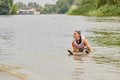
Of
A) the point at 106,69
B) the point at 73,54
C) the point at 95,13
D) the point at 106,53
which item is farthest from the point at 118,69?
the point at 95,13

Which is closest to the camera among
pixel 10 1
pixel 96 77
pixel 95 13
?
pixel 96 77

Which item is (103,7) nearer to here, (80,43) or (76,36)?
(80,43)

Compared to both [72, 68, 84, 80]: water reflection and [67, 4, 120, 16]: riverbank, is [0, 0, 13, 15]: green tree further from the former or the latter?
[72, 68, 84, 80]: water reflection

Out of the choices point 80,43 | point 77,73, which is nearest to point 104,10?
point 80,43

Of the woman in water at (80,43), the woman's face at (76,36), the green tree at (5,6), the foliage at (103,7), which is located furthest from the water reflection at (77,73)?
the green tree at (5,6)

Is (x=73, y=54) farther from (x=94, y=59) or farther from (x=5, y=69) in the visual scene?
(x=5, y=69)

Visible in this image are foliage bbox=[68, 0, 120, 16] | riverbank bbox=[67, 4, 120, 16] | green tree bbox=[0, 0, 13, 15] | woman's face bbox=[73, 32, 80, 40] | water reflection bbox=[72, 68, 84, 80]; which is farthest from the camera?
green tree bbox=[0, 0, 13, 15]

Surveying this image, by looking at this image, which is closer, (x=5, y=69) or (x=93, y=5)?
(x=5, y=69)

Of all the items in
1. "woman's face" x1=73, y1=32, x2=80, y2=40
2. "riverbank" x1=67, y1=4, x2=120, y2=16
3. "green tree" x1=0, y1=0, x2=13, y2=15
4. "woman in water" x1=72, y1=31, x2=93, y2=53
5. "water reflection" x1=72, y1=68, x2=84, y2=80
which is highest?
"woman's face" x1=73, y1=32, x2=80, y2=40

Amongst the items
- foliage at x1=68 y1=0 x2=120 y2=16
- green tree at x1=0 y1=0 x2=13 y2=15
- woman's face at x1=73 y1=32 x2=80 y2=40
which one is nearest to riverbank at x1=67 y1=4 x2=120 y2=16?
foliage at x1=68 y1=0 x2=120 y2=16

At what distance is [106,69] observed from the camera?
15.4 metres

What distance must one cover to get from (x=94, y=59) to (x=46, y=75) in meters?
4.74

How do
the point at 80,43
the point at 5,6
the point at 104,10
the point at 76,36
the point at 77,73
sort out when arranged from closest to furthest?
the point at 77,73, the point at 76,36, the point at 80,43, the point at 104,10, the point at 5,6

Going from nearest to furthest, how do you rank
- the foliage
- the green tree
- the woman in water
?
the woman in water, the foliage, the green tree
